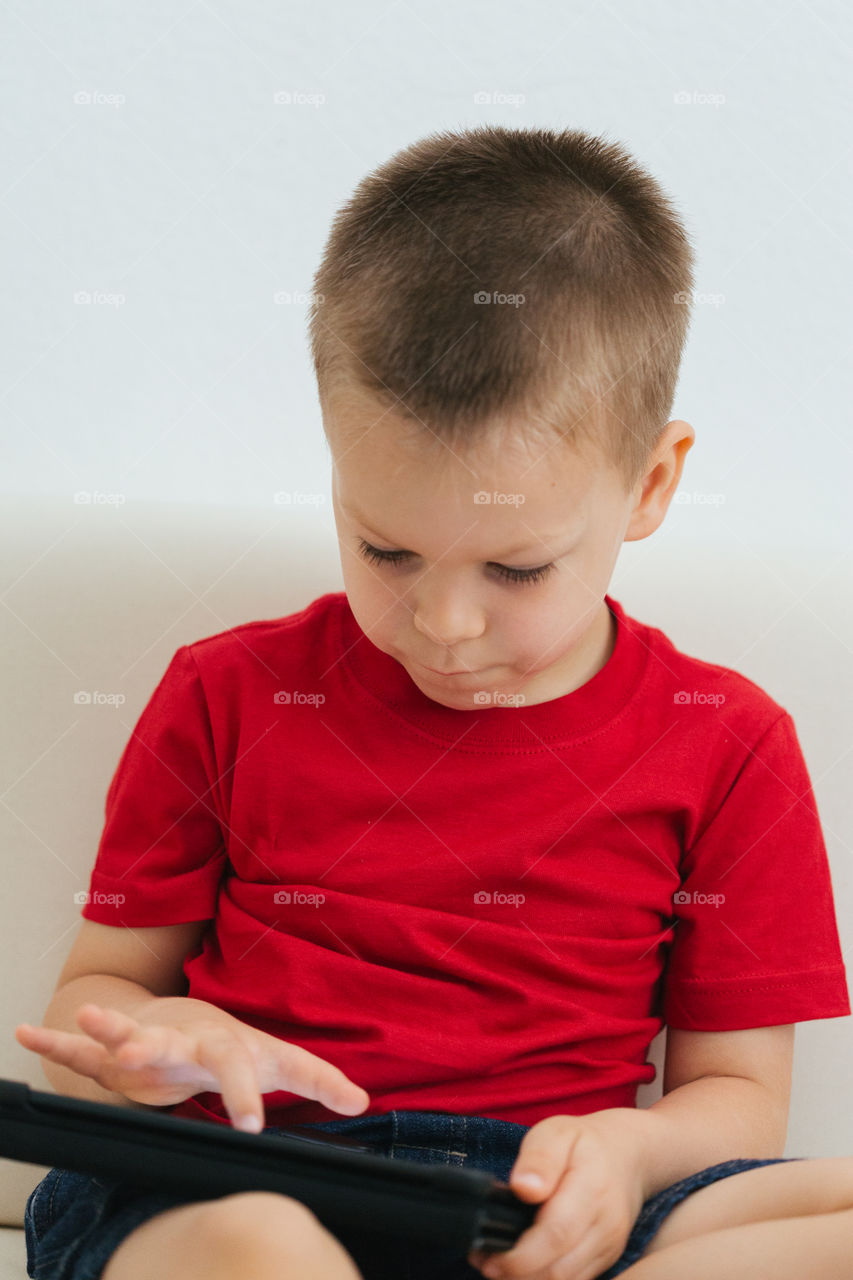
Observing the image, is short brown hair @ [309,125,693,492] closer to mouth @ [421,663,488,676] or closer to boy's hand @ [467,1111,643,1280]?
mouth @ [421,663,488,676]

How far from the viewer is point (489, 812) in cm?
85

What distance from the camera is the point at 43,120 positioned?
1248 millimetres

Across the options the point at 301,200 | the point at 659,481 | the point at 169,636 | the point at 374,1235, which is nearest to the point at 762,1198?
the point at 374,1235

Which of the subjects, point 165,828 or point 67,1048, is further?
point 165,828

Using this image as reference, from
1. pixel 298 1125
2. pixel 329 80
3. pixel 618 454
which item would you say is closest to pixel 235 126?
pixel 329 80

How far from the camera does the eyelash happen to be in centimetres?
75

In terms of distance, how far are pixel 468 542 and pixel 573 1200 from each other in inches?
14.2

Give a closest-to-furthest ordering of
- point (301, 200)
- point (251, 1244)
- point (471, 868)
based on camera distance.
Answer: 1. point (251, 1244)
2. point (471, 868)
3. point (301, 200)

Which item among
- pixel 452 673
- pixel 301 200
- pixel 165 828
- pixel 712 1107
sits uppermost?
pixel 301 200

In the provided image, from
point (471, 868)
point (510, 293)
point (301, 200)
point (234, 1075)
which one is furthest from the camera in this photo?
point (301, 200)

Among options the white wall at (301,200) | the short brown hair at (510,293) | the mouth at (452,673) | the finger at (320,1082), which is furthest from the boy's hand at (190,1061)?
the white wall at (301,200)

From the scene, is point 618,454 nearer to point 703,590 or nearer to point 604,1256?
point 703,590

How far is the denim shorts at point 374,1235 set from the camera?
25.9 inches

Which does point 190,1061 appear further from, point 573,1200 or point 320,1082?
point 573,1200
